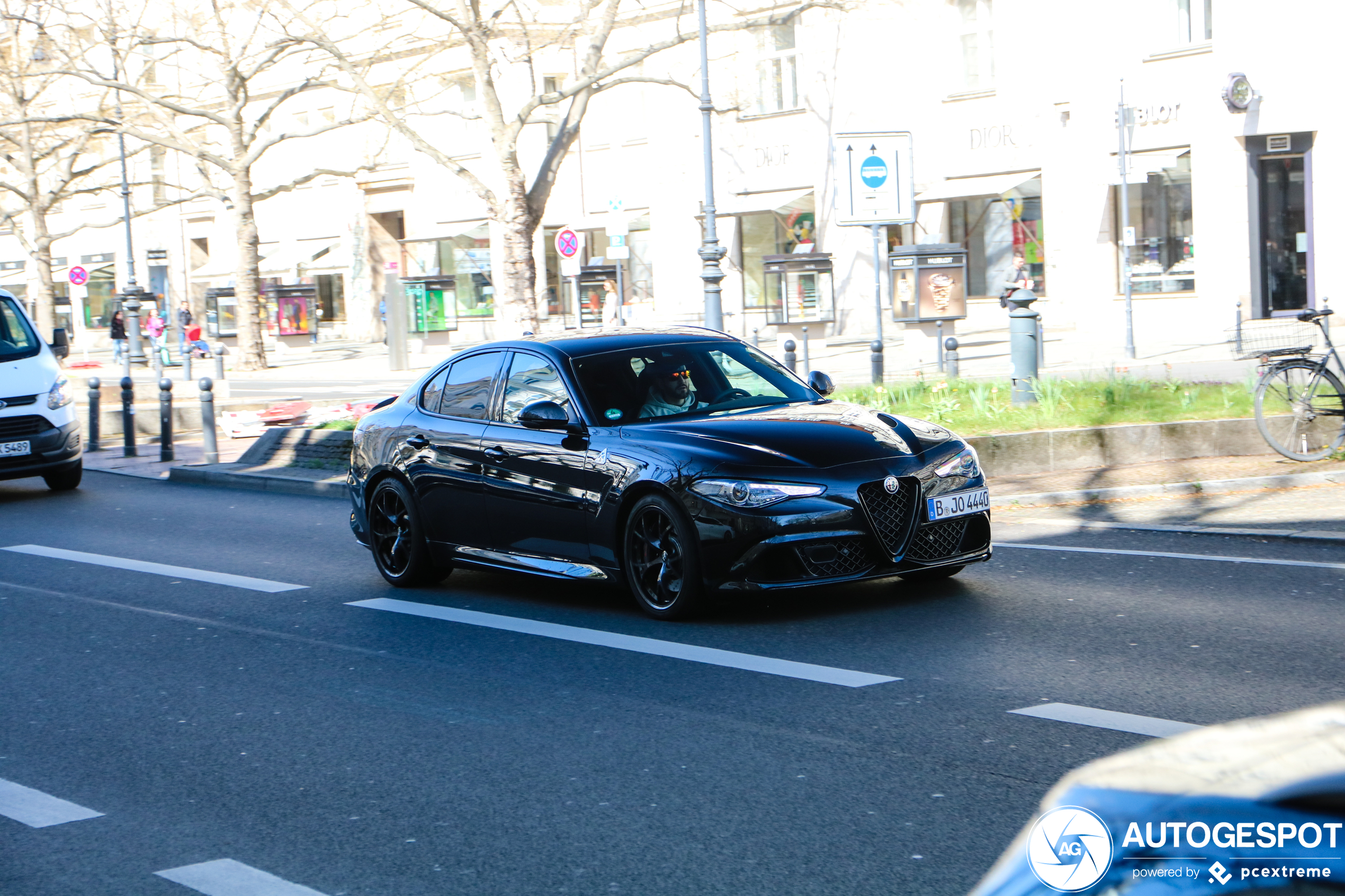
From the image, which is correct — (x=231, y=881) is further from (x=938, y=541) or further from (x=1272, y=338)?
(x=1272, y=338)

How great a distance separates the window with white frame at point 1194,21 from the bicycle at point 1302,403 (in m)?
19.4

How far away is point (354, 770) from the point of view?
5.45 metres

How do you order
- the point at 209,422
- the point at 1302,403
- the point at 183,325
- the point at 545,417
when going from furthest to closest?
the point at 183,325
the point at 209,422
the point at 1302,403
the point at 545,417

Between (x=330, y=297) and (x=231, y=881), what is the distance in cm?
5138

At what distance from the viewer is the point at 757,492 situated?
7484mm

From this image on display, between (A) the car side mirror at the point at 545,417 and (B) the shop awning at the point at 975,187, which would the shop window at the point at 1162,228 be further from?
(A) the car side mirror at the point at 545,417

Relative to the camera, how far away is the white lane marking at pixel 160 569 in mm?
9820

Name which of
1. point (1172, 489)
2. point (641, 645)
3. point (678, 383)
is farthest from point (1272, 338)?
point (641, 645)

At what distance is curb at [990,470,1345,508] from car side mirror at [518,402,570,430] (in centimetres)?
456

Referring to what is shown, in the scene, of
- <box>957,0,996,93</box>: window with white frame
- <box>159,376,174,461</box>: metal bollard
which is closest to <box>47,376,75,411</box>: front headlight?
<box>159,376,174,461</box>: metal bollard

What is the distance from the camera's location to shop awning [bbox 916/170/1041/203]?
1311 inches

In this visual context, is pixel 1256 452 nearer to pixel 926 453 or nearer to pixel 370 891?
pixel 926 453

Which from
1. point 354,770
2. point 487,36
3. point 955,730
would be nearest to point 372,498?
point 354,770

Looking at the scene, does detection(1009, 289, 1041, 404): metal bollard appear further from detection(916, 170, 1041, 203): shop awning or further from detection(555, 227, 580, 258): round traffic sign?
detection(916, 170, 1041, 203): shop awning
